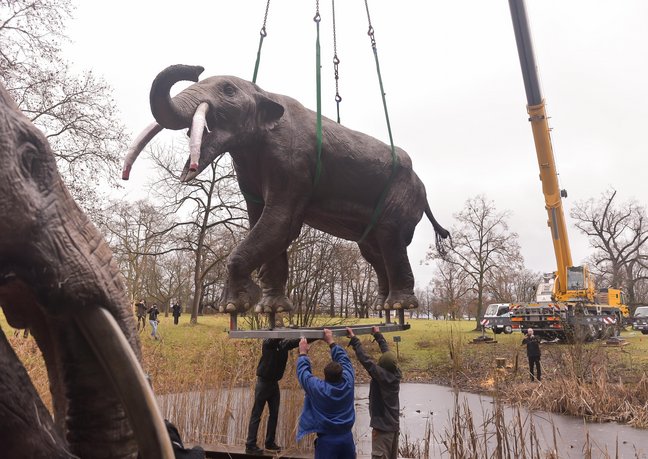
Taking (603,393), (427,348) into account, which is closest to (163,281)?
(427,348)

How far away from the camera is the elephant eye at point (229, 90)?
2531 millimetres

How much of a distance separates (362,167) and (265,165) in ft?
1.77

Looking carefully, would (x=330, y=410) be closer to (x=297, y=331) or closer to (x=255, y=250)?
(x=297, y=331)

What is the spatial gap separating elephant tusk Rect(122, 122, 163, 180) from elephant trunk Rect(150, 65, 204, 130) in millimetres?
86

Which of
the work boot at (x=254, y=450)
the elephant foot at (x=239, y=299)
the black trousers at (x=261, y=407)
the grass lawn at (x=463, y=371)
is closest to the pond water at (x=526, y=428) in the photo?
the grass lawn at (x=463, y=371)

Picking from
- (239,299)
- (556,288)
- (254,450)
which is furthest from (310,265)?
(556,288)

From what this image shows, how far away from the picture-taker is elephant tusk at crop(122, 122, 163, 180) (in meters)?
2.16

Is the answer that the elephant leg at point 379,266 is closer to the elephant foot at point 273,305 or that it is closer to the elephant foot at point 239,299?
the elephant foot at point 273,305

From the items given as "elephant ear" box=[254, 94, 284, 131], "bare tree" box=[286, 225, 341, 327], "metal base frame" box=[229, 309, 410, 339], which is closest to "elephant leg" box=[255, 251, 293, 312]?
"metal base frame" box=[229, 309, 410, 339]

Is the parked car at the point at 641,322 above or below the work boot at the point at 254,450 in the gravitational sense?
above

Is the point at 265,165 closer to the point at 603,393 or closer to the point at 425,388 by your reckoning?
the point at 603,393

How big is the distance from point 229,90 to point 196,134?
487mm

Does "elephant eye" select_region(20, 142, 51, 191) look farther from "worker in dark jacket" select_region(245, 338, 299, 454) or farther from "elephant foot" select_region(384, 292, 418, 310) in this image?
"worker in dark jacket" select_region(245, 338, 299, 454)

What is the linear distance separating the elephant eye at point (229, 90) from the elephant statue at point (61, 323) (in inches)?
60.3
